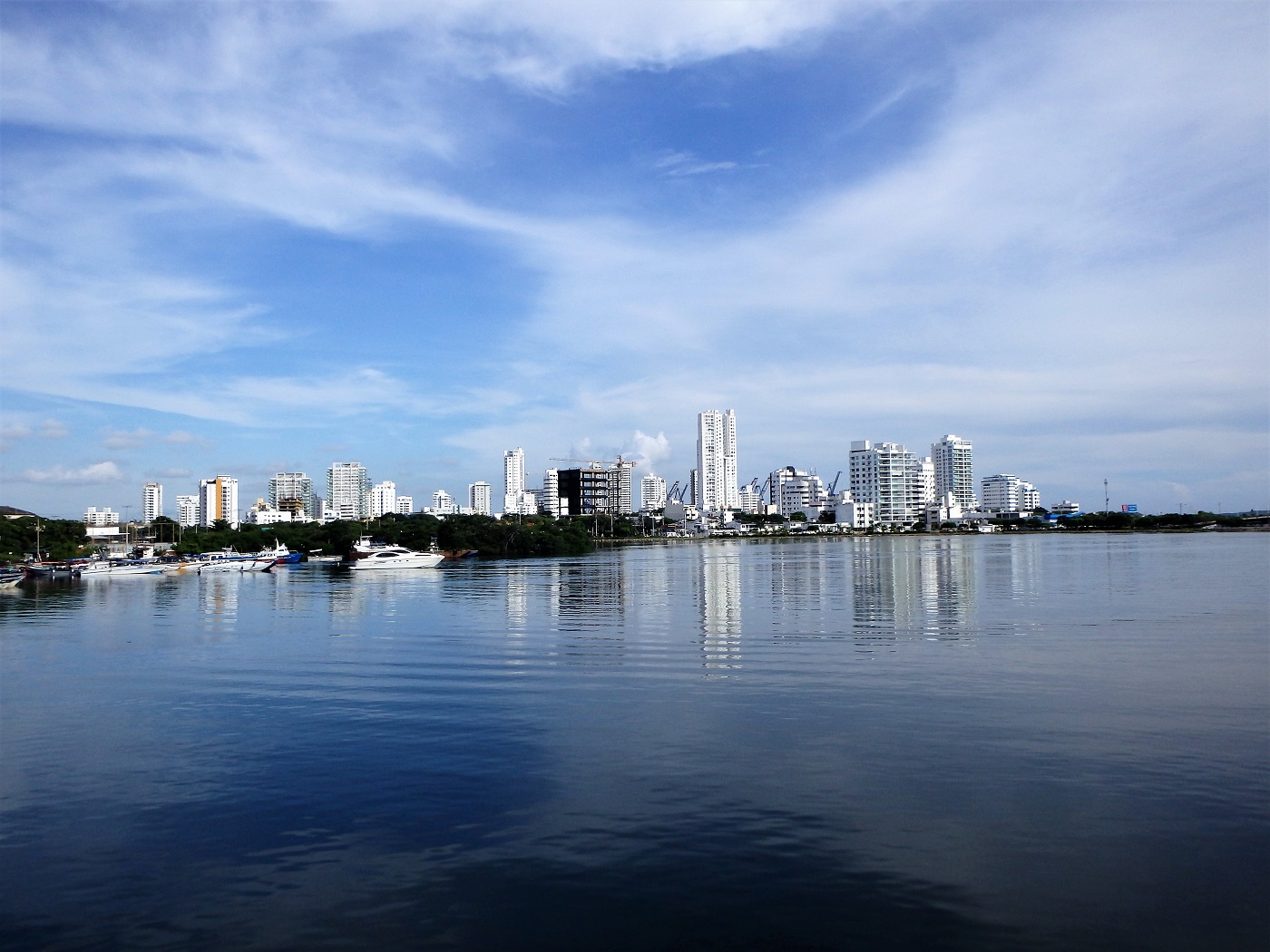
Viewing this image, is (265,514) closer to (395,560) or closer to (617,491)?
(617,491)

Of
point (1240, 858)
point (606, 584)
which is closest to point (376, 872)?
point (1240, 858)

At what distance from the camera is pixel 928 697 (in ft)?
54.2

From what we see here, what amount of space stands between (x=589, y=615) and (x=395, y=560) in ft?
151

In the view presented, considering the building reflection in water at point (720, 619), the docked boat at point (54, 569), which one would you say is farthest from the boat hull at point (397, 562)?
the building reflection in water at point (720, 619)

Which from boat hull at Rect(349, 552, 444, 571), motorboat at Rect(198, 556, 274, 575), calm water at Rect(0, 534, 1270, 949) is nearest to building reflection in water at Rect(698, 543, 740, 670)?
calm water at Rect(0, 534, 1270, 949)

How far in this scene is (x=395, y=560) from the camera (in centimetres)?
7575

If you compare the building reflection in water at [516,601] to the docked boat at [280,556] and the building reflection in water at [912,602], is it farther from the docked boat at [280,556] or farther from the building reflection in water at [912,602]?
the docked boat at [280,556]

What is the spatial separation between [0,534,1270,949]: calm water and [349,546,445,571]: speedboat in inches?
1943

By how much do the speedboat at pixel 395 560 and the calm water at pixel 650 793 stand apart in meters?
49.4

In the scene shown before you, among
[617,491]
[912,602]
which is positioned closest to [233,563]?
[912,602]

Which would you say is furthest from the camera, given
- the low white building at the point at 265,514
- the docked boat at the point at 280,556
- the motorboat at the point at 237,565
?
the low white building at the point at 265,514

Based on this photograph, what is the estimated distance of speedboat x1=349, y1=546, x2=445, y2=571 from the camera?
7475 cm

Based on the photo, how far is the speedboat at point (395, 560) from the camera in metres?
74.8

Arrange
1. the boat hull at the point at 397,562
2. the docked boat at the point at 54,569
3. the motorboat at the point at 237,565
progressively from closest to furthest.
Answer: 1. the docked boat at the point at 54,569
2. the boat hull at the point at 397,562
3. the motorboat at the point at 237,565
